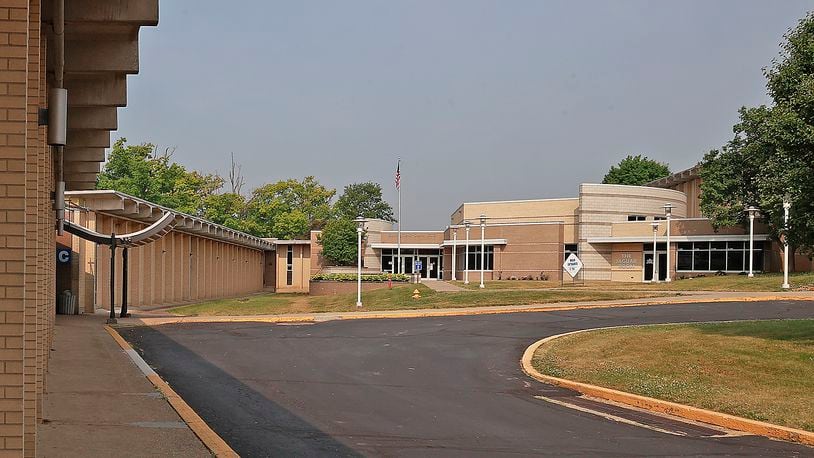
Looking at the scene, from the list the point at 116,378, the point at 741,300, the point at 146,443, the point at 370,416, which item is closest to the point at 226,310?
the point at 741,300

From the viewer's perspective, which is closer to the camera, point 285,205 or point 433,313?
point 433,313

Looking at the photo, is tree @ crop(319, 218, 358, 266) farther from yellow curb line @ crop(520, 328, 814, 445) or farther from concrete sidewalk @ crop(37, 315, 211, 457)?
yellow curb line @ crop(520, 328, 814, 445)

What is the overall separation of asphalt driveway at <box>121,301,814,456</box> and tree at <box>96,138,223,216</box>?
6524 centimetres

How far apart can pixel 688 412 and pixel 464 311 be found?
63.8 ft

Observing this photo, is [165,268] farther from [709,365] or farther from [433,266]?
[433,266]

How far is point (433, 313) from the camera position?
1251 inches

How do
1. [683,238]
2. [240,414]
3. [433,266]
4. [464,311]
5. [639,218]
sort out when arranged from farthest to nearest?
[433,266] → [639,218] → [683,238] → [464,311] → [240,414]

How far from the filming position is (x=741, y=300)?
34688 mm

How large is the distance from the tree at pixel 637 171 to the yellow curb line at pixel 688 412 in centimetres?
9150

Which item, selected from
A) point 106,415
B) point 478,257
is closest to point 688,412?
point 106,415

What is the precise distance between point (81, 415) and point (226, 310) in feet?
94.8

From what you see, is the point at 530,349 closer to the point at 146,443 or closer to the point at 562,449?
the point at 562,449

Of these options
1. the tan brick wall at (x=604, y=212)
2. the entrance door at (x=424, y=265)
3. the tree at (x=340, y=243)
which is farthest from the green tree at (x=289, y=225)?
the tan brick wall at (x=604, y=212)

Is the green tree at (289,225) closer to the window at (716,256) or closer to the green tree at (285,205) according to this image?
the green tree at (285,205)
